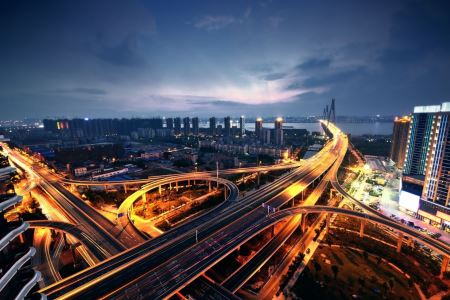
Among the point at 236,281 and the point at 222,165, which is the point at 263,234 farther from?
the point at 222,165

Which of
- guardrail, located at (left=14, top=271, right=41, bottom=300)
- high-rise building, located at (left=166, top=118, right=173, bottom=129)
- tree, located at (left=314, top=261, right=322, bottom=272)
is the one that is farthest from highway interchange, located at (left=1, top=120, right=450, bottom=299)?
high-rise building, located at (left=166, top=118, right=173, bottom=129)

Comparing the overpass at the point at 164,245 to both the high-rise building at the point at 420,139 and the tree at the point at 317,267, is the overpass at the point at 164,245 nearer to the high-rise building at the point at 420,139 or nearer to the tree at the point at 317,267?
the tree at the point at 317,267

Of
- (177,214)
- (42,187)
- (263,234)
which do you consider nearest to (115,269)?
(177,214)

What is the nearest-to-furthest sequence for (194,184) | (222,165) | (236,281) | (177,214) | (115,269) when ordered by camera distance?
(115,269), (236,281), (177,214), (194,184), (222,165)

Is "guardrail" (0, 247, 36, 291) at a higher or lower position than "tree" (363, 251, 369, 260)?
higher

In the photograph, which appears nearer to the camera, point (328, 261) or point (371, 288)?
point (371, 288)

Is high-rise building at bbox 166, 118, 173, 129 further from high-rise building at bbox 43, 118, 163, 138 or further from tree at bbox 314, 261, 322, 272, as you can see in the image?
tree at bbox 314, 261, 322, 272

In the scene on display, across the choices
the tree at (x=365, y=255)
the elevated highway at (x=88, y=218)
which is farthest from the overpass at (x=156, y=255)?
the tree at (x=365, y=255)
